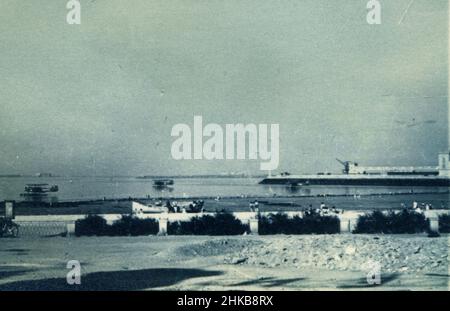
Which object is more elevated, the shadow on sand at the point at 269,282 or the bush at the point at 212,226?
the bush at the point at 212,226

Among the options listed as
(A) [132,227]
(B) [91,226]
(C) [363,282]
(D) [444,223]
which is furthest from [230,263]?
(D) [444,223]

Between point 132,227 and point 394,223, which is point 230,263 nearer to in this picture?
point 132,227

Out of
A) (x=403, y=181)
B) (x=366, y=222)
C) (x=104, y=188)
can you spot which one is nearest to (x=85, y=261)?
(x=366, y=222)

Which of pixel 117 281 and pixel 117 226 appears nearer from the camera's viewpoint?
pixel 117 281

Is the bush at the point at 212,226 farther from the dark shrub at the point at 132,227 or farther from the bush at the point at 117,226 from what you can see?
the bush at the point at 117,226

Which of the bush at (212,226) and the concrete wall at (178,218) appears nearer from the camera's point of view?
the concrete wall at (178,218)

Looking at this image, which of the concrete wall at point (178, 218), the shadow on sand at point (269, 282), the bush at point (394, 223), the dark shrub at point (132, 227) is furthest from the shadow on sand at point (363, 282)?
the dark shrub at point (132, 227)

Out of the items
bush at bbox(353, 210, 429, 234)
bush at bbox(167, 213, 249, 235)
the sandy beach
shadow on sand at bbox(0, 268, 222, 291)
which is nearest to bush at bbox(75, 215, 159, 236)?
bush at bbox(167, 213, 249, 235)
